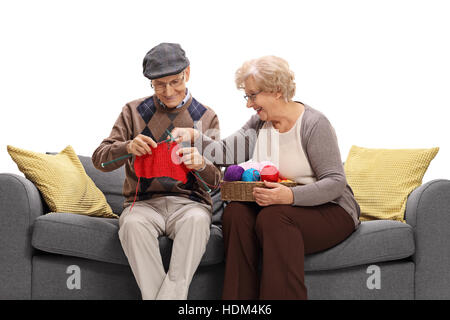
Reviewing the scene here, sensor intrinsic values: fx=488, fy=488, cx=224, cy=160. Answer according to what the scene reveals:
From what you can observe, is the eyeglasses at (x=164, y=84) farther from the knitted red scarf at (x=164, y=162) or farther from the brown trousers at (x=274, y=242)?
the brown trousers at (x=274, y=242)

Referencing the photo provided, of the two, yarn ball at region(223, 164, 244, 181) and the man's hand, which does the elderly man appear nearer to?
the man's hand

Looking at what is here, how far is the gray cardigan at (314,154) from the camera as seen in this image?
73.4 inches

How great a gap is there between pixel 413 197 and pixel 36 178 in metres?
1.76

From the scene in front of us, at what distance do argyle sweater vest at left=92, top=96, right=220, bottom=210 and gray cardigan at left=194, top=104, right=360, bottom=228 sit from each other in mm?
79

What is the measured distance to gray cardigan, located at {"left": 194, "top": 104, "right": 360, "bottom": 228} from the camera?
6.12 ft

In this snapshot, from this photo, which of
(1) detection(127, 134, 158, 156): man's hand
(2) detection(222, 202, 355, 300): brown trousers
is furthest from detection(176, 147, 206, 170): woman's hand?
(2) detection(222, 202, 355, 300): brown trousers

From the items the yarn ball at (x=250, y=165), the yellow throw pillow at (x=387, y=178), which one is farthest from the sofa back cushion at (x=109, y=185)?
the yellow throw pillow at (x=387, y=178)

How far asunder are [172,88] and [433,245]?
1341 millimetres

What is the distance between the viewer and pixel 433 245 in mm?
2162

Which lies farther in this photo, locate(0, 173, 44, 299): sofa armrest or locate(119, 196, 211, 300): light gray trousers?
locate(0, 173, 44, 299): sofa armrest

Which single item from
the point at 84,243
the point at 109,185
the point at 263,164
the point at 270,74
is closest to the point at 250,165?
the point at 263,164

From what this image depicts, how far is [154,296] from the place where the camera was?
1839 mm

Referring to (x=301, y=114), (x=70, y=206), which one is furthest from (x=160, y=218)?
(x=301, y=114)
